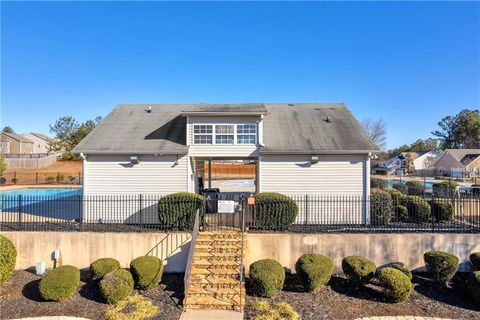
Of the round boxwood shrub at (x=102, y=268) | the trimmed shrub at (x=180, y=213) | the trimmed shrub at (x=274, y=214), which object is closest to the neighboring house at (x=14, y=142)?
the trimmed shrub at (x=180, y=213)

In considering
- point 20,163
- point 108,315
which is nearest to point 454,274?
point 108,315

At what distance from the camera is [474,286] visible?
8734 mm

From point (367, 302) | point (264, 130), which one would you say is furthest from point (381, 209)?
point (264, 130)

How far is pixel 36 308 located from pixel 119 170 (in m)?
6.59

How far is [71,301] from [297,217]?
8468 millimetres

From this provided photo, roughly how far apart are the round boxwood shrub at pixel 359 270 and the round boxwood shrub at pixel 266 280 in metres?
2.10

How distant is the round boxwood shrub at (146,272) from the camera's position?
911cm

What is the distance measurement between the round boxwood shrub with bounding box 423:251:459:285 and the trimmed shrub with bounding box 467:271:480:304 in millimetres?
628

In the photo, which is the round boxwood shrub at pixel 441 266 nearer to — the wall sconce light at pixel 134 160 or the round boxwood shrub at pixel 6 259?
the wall sconce light at pixel 134 160

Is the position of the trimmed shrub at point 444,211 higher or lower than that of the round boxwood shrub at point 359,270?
higher

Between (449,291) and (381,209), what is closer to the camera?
(449,291)

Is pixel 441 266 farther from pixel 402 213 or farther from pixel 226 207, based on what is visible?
pixel 226 207

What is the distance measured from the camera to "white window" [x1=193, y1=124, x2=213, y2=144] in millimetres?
13961

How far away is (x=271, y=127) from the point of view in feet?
51.8
